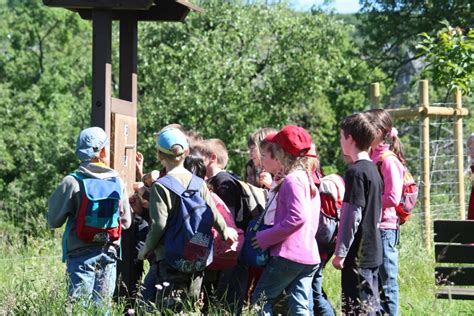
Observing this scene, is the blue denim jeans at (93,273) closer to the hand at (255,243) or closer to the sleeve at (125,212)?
the sleeve at (125,212)

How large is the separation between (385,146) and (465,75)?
2237 mm

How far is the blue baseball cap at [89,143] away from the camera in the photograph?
17.6 ft

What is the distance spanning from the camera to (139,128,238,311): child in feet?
17.1

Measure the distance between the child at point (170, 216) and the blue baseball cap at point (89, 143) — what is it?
1.25 ft

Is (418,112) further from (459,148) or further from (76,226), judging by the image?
(76,226)

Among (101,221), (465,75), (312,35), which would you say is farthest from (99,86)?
(312,35)

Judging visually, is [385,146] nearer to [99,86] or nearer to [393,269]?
[393,269]

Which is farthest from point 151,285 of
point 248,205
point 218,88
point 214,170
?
point 218,88

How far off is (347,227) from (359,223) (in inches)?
4.8

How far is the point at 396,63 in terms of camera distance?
26.0 meters

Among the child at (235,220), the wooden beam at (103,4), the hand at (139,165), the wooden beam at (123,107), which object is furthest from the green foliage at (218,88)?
the child at (235,220)

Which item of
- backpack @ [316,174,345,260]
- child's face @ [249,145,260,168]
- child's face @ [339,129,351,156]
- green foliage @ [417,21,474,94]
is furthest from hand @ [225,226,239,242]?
green foliage @ [417,21,474,94]

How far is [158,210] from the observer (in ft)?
17.1

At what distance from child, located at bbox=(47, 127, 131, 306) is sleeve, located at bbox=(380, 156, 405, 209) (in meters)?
1.74
